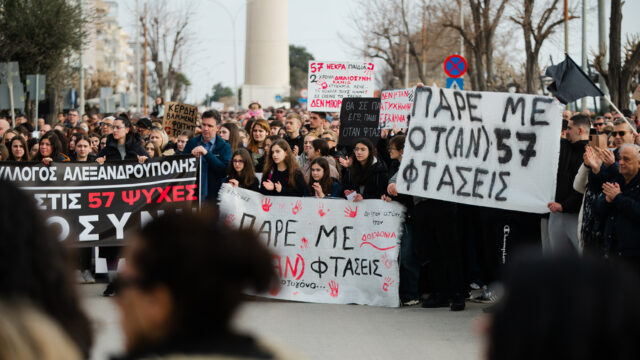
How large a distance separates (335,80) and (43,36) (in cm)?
2209

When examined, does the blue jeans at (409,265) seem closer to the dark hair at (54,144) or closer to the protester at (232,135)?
the protester at (232,135)

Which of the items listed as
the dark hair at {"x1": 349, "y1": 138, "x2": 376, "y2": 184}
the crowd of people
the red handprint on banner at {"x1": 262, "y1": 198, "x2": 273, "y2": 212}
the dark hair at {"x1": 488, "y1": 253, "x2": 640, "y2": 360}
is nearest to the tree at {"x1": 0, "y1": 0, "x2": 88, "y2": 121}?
the crowd of people

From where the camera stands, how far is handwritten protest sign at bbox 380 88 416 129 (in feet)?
45.4

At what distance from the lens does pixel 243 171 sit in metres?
9.45

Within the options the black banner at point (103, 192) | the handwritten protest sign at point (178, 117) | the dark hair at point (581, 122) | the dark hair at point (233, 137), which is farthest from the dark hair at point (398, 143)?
the handwritten protest sign at point (178, 117)

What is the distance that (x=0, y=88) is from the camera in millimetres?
23281

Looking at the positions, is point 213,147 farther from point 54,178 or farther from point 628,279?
point 628,279

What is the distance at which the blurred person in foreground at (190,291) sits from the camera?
2.02m

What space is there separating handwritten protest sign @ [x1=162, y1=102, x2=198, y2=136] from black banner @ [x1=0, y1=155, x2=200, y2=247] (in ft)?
17.6

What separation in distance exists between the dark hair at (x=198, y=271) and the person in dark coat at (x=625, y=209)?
5.34 metres

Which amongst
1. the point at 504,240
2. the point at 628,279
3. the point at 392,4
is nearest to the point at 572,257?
the point at 628,279

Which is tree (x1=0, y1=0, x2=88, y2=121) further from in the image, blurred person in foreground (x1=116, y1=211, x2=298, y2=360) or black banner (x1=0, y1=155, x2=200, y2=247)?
blurred person in foreground (x1=116, y1=211, x2=298, y2=360)

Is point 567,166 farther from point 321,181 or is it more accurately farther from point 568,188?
point 321,181

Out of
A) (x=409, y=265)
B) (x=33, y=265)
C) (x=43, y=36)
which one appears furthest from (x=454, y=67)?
(x=43, y=36)
